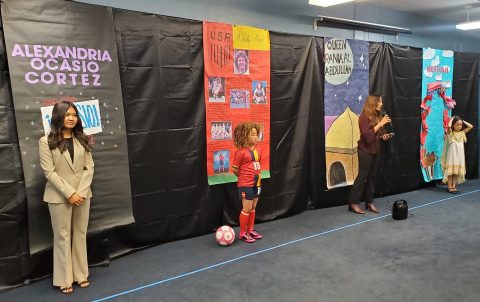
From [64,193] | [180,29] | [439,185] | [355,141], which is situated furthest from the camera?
[439,185]

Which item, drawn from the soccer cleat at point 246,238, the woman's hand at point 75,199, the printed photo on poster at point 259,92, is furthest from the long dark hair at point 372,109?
the woman's hand at point 75,199

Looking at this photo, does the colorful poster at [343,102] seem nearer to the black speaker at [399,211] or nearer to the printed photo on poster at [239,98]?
the black speaker at [399,211]

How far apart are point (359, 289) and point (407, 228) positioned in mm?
1668

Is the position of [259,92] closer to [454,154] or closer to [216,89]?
[216,89]

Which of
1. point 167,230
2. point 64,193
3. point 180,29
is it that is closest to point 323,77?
point 180,29

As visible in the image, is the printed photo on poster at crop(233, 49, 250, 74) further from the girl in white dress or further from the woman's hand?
the girl in white dress

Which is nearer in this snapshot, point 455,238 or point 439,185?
point 455,238

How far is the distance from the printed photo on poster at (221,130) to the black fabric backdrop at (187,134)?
142 mm

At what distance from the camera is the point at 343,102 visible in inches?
203

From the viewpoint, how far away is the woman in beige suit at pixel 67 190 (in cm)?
277

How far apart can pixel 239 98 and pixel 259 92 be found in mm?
→ 284

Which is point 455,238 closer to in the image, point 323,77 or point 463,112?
point 323,77

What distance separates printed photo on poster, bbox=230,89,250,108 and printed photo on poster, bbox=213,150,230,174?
1.67 ft

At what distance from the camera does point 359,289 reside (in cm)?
296
